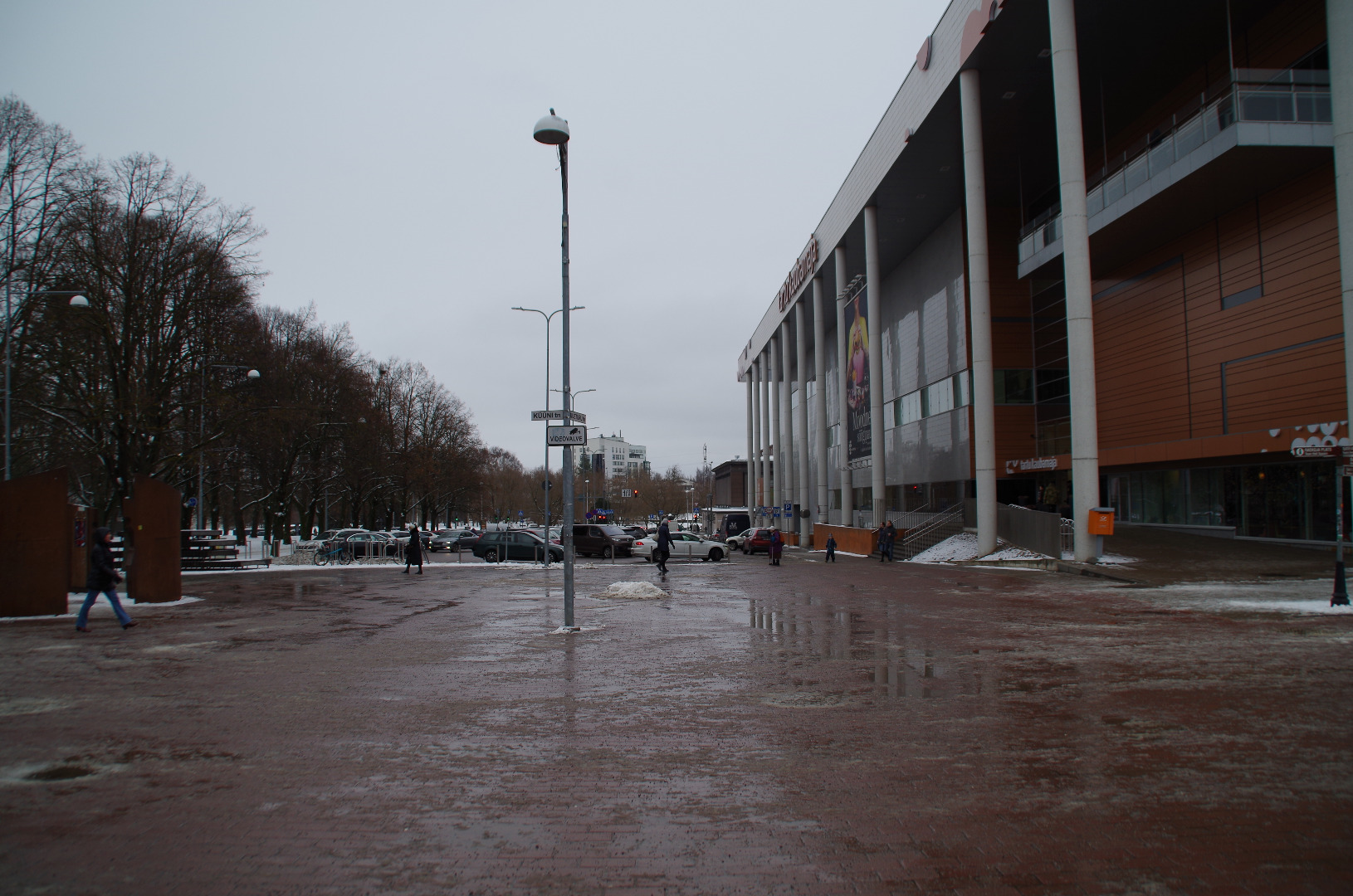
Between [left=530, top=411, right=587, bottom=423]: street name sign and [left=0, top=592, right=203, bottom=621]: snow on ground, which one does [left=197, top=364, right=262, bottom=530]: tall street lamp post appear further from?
[left=530, top=411, right=587, bottom=423]: street name sign

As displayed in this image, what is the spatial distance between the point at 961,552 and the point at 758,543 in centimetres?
1464

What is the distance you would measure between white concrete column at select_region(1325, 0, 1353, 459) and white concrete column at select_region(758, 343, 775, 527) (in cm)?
5571

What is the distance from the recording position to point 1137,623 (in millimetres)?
13102

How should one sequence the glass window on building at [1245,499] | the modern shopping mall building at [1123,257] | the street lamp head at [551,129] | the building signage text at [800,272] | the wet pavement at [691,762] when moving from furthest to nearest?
the building signage text at [800,272]
the glass window on building at [1245,499]
the modern shopping mall building at [1123,257]
the street lamp head at [551,129]
the wet pavement at [691,762]

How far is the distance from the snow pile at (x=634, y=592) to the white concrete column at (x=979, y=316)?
15.4 meters

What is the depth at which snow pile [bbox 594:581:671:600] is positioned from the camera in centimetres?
1920

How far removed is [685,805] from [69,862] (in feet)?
11.3

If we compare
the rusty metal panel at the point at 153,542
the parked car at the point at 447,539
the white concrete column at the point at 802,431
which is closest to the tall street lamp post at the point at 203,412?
the rusty metal panel at the point at 153,542

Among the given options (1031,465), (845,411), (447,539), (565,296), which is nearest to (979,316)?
(1031,465)

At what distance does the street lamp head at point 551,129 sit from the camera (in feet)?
41.7

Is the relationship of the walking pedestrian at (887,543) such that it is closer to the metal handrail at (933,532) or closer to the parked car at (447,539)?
the metal handrail at (933,532)

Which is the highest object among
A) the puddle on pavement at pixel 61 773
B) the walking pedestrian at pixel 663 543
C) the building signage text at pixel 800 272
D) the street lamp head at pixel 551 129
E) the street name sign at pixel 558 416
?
the building signage text at pixel 800 272

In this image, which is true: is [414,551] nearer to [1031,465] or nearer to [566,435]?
[566,435]

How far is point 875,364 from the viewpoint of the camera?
143 ft
